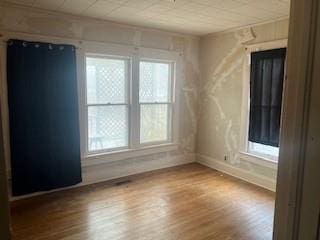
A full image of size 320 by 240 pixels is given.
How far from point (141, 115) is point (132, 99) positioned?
0.35 m

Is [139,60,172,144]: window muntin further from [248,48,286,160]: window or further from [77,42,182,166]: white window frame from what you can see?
[248,48,286,160]: window

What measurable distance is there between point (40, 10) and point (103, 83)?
4.11 ft

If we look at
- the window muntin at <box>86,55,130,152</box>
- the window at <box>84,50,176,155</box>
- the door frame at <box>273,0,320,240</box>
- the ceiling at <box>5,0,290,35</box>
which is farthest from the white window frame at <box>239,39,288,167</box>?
the door frame at <box>273,0,320,240</box>

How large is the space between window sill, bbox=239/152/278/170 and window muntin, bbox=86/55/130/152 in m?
1.97

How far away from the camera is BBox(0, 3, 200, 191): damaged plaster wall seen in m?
3.09

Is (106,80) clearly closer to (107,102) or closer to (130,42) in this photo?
(107,102)

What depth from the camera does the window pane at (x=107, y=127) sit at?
378 cm

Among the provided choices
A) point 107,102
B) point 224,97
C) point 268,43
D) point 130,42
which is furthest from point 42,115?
point 268,43

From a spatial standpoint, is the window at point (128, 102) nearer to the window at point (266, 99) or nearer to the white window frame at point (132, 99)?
the white window frame at point (132, 99)

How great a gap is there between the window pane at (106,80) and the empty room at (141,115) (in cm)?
2

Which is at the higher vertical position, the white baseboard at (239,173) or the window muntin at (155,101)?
the window muntin at (155,101)

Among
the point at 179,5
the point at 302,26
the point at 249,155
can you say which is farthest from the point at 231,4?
the point at 302,26

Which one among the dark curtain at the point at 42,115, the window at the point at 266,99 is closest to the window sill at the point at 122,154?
the dark curtain at the point at 42,115

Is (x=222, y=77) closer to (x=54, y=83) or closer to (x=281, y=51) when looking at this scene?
(x=281, y=51)
